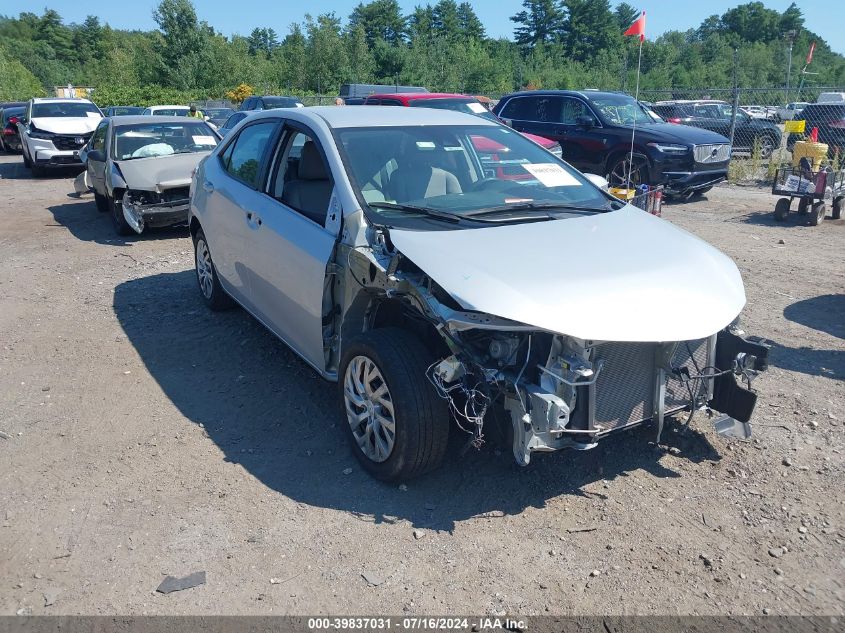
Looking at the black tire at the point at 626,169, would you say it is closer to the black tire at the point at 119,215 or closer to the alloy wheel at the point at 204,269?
the black tire at the point at 119,215

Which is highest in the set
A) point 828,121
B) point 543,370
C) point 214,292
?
point 828,121

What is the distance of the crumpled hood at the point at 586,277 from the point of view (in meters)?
3.16

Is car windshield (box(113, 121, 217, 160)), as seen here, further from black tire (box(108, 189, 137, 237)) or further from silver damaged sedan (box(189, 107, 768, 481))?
silver damaged sedan (box(189, 107, 768, 481))

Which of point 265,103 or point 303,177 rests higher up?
point 265,103

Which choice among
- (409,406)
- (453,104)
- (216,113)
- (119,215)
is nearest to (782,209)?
(453,104)

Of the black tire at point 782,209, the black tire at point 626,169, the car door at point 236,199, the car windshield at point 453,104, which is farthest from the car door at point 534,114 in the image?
the car door at point 236,199

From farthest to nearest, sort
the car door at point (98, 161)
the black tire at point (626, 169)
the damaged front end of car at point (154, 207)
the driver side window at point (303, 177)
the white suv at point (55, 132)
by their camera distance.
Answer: the white suv at point (55, 132) → the black tire at point (626, 169) → the car door at point (98, 161) → the damaged front end of car at point (154, 207) → the driver side window at point (303, 177)

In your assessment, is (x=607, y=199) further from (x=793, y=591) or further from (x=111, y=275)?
(x=111, y=275)

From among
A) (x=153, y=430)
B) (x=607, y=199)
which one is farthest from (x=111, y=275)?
(x=607, y=199)

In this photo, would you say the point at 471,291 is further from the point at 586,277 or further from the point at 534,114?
the point at 534,114

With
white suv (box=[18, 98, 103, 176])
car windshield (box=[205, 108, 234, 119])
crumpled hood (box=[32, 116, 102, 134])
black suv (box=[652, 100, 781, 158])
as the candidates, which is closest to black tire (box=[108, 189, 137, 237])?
white suv (box=[18, 98, 103, 176])

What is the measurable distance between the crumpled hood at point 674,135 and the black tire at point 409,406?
10115mm

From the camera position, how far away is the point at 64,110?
63.7 feet

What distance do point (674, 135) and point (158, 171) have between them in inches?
333
